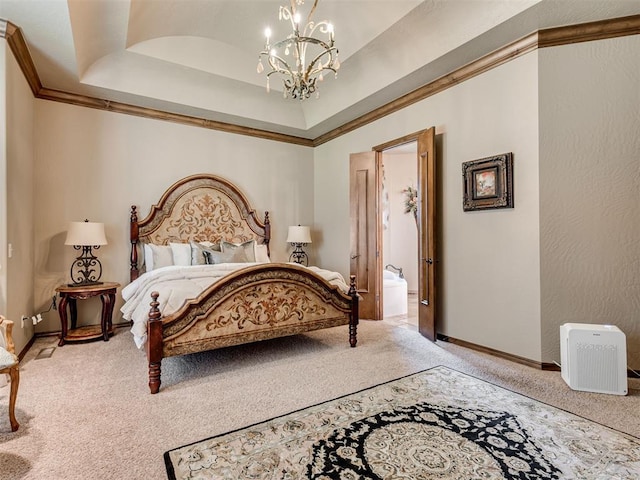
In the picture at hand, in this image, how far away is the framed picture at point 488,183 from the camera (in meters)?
3.20

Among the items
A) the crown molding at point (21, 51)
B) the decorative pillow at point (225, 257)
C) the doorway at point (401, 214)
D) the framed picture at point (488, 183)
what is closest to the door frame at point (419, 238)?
the framed picture at point (488, 183)

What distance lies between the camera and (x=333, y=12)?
3379 mm

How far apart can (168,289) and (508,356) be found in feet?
10.4

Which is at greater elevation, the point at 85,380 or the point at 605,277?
the point at 605,277

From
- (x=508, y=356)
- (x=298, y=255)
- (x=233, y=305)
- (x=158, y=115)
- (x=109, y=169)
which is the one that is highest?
(x=158, y=115)

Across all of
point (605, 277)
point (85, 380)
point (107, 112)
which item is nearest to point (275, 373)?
point (85, 380)

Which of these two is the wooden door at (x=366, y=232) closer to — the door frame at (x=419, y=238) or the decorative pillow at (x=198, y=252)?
the door frame at (x=419, y=238)

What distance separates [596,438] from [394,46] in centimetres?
375

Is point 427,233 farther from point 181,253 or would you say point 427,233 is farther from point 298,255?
point 181,253

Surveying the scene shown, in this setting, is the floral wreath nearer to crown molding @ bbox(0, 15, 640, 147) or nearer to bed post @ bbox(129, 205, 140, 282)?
crown molding @ bbox(0, 15, 640, 147)

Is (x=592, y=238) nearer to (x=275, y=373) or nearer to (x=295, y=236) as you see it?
(x=275, y=373)

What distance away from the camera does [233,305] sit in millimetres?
2867

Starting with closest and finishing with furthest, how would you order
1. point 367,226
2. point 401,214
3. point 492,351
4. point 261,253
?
point 492,351, point 367,226, point 261,253, point 401,214

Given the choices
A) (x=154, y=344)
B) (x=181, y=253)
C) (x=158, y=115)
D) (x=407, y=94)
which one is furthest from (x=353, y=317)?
(x=158, y=115)
